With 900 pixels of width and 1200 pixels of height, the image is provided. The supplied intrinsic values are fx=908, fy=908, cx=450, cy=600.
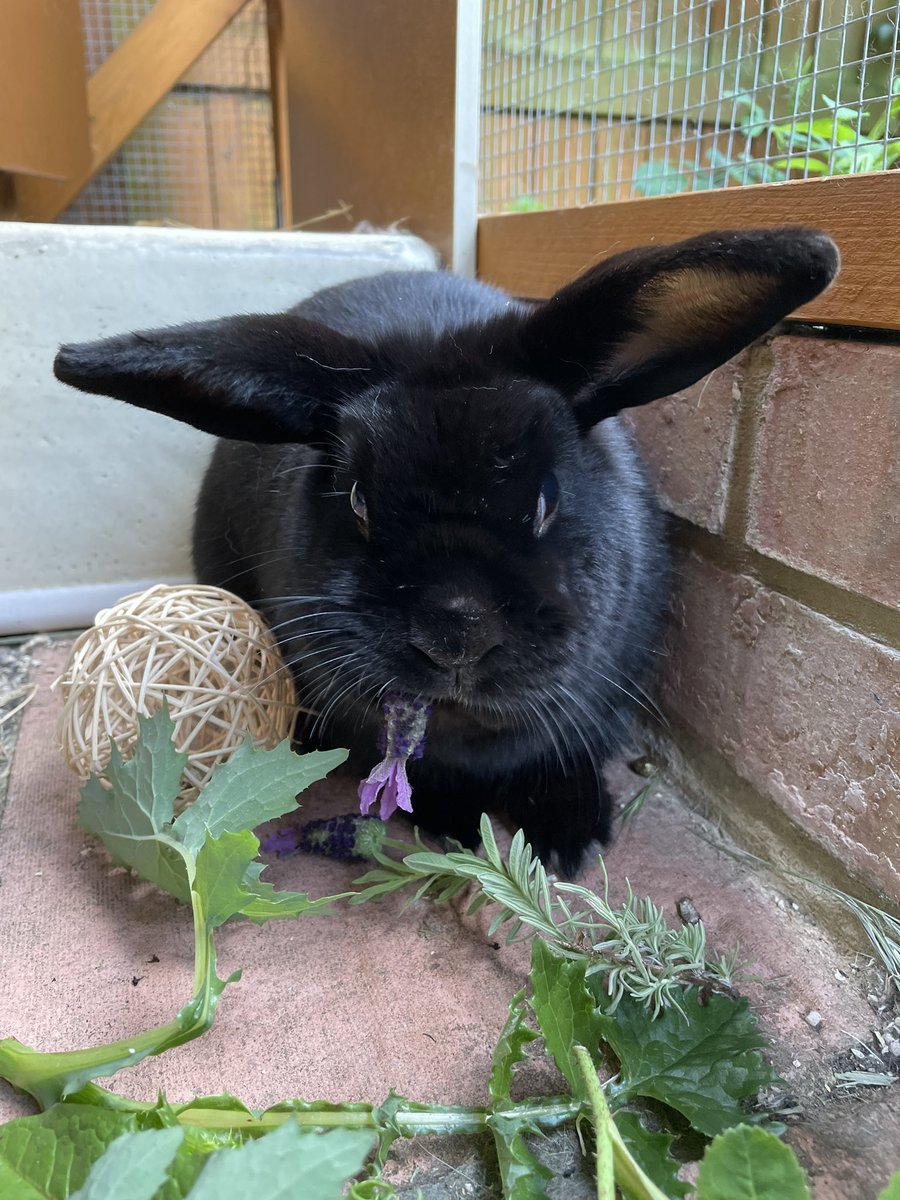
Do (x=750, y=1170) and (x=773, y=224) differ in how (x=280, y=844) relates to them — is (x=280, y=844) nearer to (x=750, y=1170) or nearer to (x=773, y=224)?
(x=750, y=1170)

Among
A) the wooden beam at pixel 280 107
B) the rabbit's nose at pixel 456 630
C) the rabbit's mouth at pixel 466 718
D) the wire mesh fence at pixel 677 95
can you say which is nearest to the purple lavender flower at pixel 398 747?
the rabbit's mouth at pixel 466 718

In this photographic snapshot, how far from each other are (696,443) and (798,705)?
45cm

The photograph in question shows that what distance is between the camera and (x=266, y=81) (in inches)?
144

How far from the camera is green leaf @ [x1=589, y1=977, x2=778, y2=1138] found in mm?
809

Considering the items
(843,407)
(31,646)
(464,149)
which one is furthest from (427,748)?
(464,149)

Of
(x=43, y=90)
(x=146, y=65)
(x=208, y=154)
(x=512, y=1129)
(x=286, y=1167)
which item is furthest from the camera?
(x=208, y=154)

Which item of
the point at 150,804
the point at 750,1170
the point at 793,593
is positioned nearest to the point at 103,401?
the point at 150,804

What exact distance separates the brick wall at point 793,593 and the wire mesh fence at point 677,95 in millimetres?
291

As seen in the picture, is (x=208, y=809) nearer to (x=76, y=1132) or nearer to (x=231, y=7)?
(x=76, y=1132)

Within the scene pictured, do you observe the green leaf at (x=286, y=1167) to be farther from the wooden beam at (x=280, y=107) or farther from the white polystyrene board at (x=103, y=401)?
the wooden beam at (x=280, y=107)

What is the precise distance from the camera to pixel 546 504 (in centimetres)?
103

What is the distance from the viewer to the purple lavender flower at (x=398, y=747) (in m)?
1.07

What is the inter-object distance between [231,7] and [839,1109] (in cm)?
337

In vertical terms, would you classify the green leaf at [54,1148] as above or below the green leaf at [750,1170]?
below
